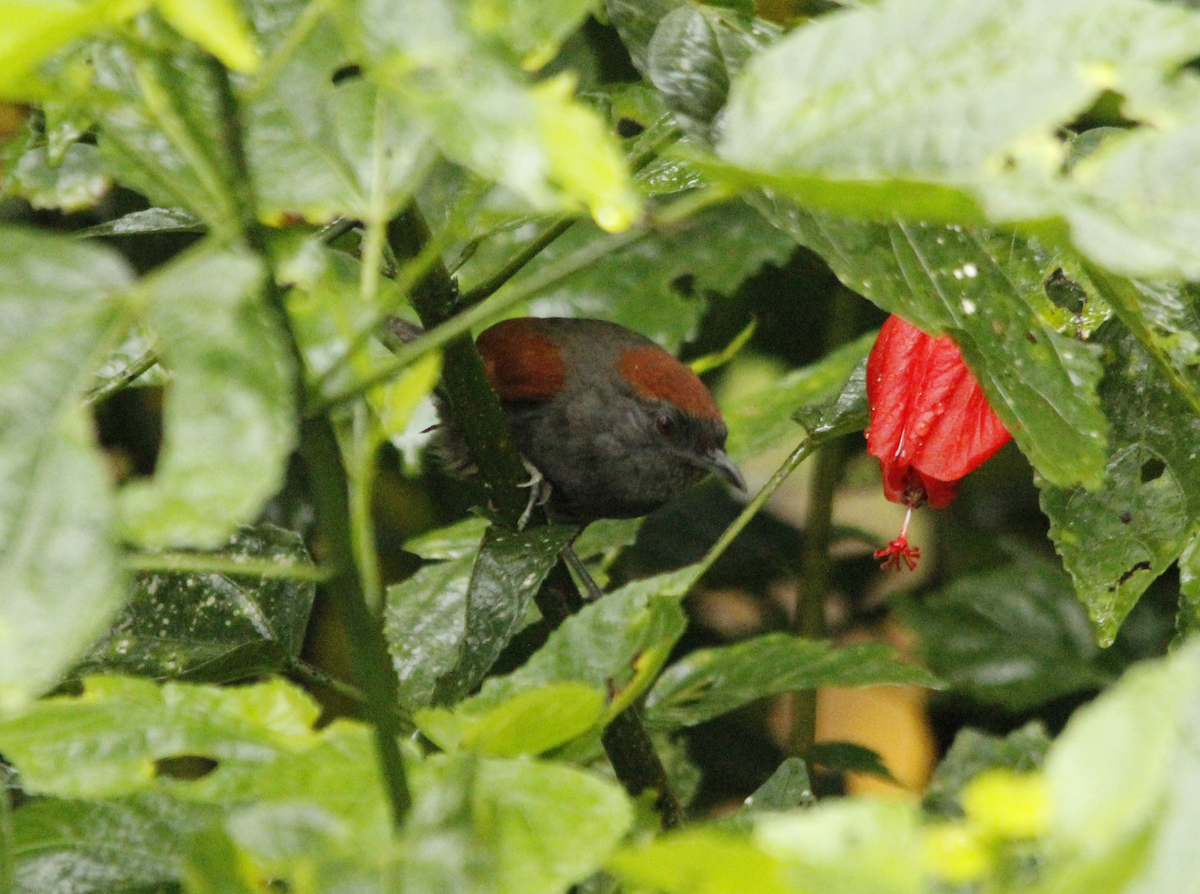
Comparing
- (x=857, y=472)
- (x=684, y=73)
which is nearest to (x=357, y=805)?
(x=684, y=73)

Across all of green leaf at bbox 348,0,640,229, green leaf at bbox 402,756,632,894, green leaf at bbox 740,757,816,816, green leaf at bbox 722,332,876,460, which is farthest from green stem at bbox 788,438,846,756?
green leaf at bbox 348,0,640,229

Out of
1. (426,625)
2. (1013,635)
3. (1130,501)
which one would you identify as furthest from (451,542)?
(1013,635)

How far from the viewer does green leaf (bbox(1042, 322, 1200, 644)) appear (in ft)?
3.57

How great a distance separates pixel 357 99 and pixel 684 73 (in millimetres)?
244

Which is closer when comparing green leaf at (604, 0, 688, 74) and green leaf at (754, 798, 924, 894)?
green leaf at (754, 798, 924, 894)

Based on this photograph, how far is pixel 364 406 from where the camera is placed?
2.68 feet

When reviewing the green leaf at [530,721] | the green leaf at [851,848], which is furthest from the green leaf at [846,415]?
the green leaf at [851,848]

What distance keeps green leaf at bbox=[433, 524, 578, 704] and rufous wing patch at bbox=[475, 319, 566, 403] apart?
991 millimetres

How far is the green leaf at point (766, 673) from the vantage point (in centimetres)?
119

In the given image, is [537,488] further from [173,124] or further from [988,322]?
[173,124]

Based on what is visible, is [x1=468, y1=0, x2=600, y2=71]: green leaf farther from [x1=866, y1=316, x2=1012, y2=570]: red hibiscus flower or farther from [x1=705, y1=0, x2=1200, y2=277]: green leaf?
[x1=866, y1=316, x2=1012, y2=570]: red hibiscus flower

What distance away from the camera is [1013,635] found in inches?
92.0

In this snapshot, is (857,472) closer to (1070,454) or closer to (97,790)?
(1070,454)

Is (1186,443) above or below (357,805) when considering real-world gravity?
below
